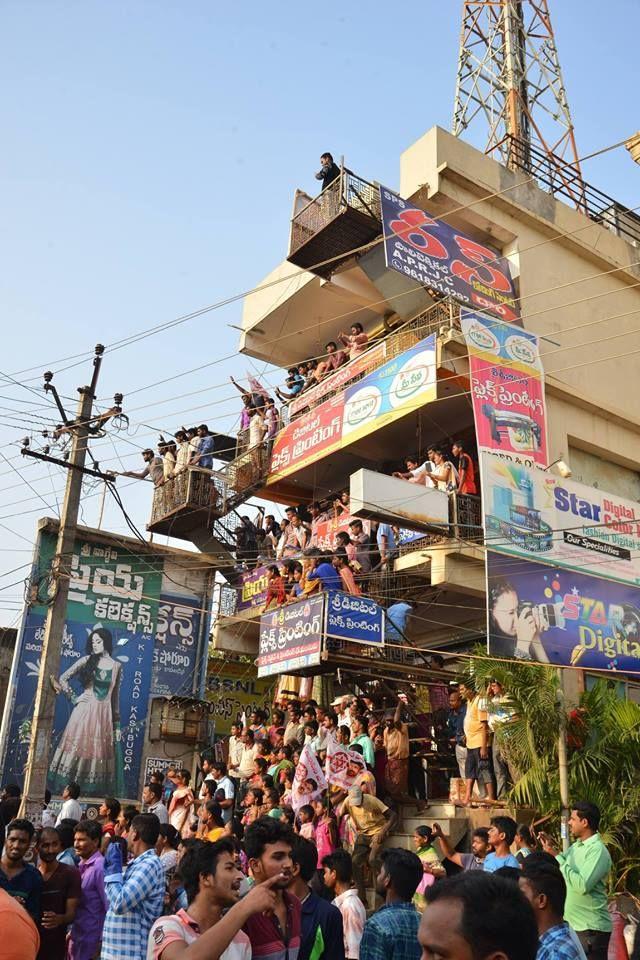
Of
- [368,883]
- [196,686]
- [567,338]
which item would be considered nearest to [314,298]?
[567,338]

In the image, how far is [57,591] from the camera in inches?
567

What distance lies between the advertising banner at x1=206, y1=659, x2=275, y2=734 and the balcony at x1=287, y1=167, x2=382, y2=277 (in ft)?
31.5

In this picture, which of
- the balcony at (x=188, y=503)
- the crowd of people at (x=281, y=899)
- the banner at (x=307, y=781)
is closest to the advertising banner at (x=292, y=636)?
the banner at (x=307, y=781)

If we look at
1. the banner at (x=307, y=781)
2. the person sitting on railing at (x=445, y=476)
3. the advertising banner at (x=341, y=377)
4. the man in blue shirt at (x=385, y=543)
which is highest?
the advertising banner at (x=341, y=377)

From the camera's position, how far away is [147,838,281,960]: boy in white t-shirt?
3.59 m

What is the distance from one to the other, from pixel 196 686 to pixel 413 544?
622 centimetres

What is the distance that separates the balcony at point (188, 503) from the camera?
20281 mm

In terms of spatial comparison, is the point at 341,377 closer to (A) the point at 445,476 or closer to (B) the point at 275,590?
(A) the point at 445,476

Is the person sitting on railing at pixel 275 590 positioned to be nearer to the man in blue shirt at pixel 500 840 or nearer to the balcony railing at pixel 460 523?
the balcony railing at pixel 460 523

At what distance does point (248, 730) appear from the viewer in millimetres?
15820

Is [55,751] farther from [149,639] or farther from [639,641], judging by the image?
[639,641]

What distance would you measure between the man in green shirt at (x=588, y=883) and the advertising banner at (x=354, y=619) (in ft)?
25.4

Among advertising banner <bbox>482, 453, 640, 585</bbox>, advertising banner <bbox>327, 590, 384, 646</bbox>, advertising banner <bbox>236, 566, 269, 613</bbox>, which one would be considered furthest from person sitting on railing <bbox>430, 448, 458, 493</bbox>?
advertising banner <bbox>236, 566, 269, 613</bbox>

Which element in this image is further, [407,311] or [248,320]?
[248,320]
